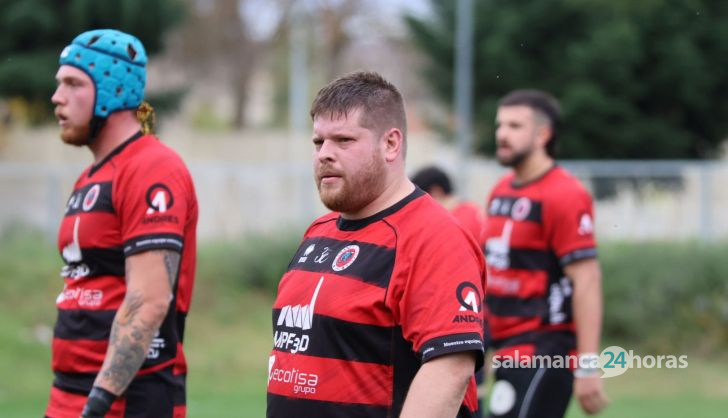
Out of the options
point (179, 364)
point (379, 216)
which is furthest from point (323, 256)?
point (179, 364)

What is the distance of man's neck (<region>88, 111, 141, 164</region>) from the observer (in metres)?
5.01

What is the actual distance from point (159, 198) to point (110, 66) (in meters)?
0.73

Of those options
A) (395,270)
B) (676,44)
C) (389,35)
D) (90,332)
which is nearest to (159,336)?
(90,332)

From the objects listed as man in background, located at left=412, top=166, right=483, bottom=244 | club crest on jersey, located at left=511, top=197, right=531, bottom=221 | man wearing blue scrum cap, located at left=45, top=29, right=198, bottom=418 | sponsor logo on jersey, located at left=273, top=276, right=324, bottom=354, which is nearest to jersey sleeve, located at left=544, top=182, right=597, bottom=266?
club crest on jersey, located at left=511, top=197, right=531, bottom=221

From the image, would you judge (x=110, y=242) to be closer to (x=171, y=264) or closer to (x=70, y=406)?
(x=171, y=264)

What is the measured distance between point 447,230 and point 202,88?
4907 cm

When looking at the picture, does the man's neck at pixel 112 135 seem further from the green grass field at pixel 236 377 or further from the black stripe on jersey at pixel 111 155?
the green grass field at pixel 236 377

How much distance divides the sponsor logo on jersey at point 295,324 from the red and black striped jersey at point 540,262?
10.7 feet

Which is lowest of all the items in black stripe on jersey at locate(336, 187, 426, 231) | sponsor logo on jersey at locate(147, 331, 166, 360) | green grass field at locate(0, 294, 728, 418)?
green grass field at locate(0, 294, 728, 418)

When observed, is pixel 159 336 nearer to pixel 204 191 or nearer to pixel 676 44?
pixel 204 191

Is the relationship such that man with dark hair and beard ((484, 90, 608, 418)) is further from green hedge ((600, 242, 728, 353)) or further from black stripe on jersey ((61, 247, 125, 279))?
green hedge ((600, 242, 728, 353))

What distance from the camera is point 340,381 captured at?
12.1 feet

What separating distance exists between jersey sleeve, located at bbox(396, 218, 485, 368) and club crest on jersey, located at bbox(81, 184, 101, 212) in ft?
5.74

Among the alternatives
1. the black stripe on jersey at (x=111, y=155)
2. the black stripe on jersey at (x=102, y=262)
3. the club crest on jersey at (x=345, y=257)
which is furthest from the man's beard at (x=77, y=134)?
the club crest on jersey at (x=345, y=257)
